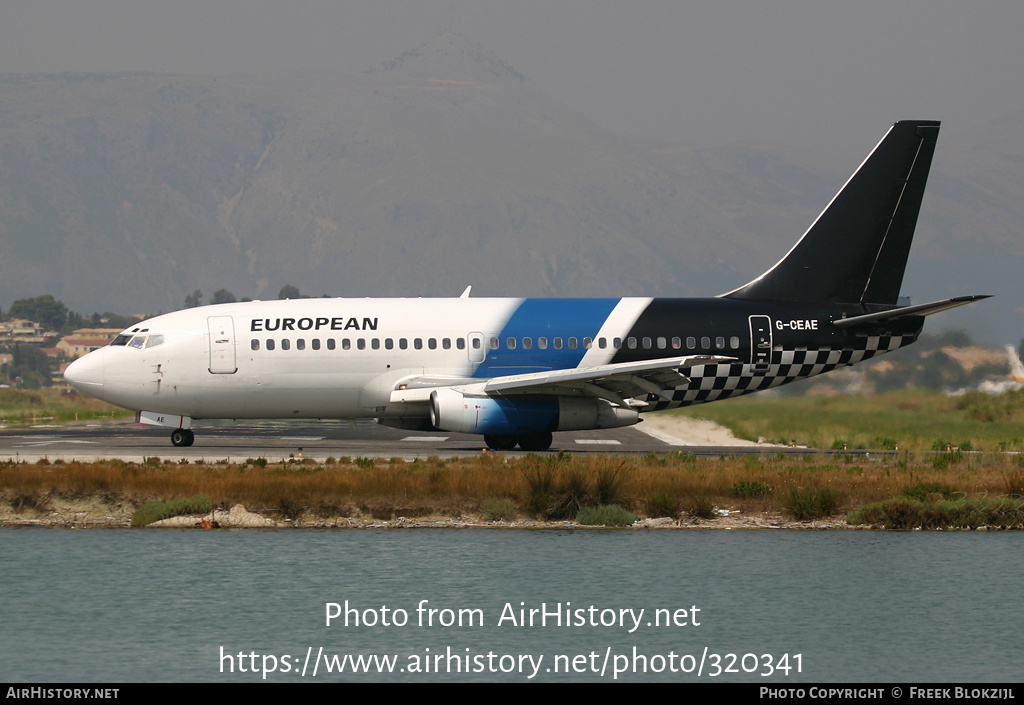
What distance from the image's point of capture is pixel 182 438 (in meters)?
37.3

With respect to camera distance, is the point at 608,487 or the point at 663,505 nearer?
the point at 663,505

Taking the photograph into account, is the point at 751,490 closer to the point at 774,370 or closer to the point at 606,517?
the point at 606,517

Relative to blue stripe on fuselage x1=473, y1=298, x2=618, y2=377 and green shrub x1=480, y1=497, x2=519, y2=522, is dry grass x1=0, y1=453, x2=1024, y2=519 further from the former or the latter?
blue stripe on fuselage x1=473, y1=298, x2=618, y2=377

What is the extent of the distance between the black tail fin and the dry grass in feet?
32.9

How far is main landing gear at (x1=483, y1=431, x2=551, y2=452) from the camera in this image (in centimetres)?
3706

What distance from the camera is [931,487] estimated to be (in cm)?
2798

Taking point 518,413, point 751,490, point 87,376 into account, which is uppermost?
point 87,376

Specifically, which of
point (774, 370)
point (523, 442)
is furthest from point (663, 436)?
point (523, 442)

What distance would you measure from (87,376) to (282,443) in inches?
272

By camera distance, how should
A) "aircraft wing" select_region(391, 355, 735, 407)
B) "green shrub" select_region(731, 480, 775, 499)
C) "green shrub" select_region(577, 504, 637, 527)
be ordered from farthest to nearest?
"aircraft wing" select_region(391, 355, 735, 407)
"green shrub" select_region(731, 480, 775, 499)
"green shrub" select_region(577, 504, 637, 527)

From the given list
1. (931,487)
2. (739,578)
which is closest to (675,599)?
(739,578)

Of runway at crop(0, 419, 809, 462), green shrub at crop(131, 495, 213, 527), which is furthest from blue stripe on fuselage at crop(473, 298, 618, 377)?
green shrub at crop(131, 495, 213, 527)

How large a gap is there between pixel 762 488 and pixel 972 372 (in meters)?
23.1

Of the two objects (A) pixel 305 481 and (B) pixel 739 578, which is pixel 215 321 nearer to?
(A) pixel 305 481
